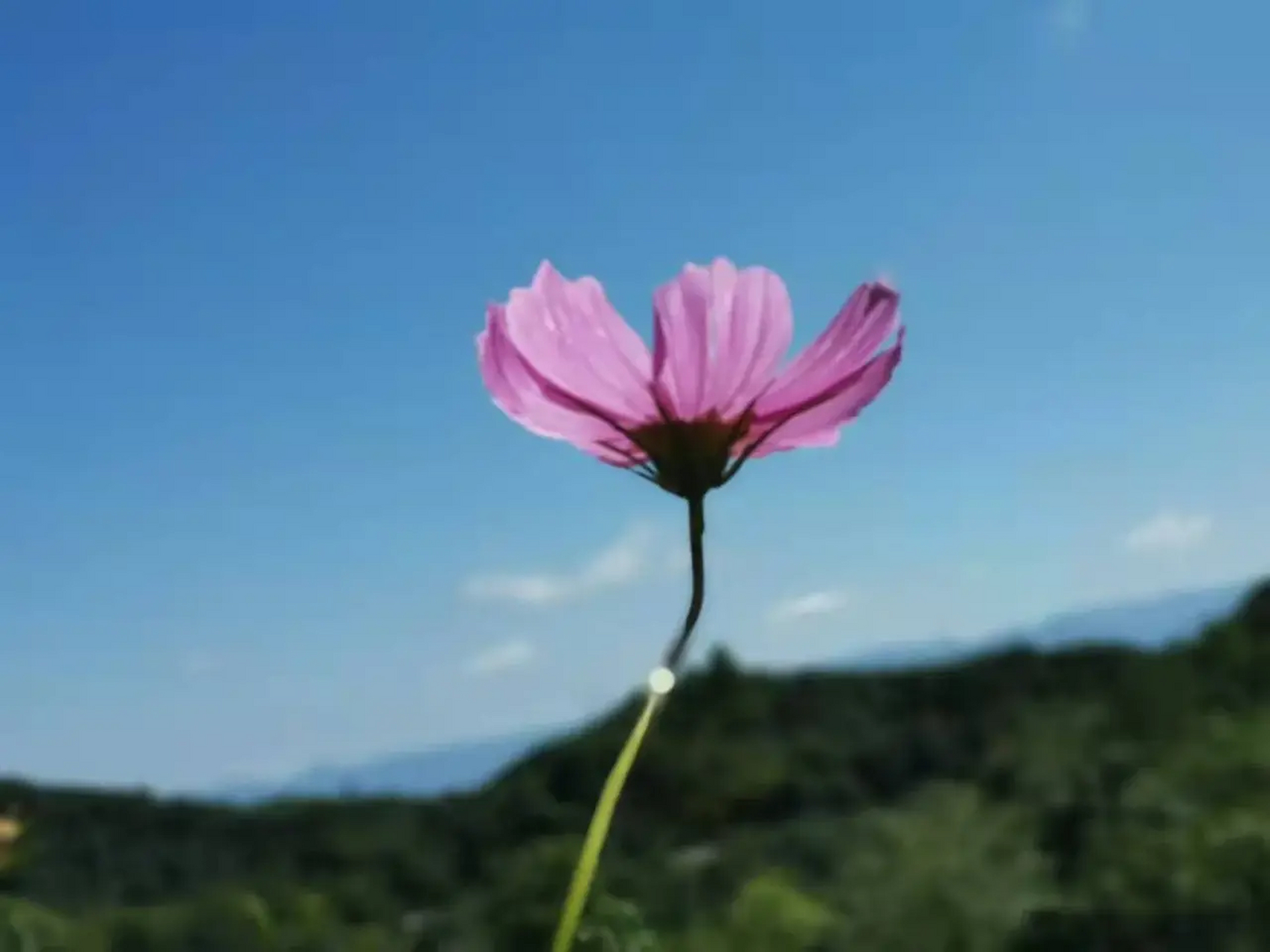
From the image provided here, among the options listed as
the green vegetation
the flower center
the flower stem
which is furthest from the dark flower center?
the green vegetation

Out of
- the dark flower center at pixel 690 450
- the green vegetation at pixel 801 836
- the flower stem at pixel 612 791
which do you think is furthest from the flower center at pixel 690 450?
the green vegetation at pixel 801 836

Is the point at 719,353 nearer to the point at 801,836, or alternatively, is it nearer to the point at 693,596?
the point at 693,596

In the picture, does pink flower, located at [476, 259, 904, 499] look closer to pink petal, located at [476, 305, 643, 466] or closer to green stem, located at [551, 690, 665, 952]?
pink petal, located at [476, 305, 643, 466]

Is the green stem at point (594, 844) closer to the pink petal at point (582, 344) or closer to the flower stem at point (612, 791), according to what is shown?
the flower stem at point (612, 791)

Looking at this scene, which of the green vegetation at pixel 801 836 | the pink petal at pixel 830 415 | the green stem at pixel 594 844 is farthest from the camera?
the green vegetation at pixel 801 836

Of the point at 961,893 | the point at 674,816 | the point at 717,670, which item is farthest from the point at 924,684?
the point at 961,893

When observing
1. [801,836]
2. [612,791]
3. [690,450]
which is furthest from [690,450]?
[801,836]

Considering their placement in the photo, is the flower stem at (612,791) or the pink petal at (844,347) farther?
the pink petal at (844,347)

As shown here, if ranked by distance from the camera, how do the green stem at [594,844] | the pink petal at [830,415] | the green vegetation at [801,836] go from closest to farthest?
the green stem at [594,844]
the pink petal at [830,415]
the green vegetation at [801,836]

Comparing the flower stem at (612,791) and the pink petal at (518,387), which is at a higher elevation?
the pink petal at (518,387)
